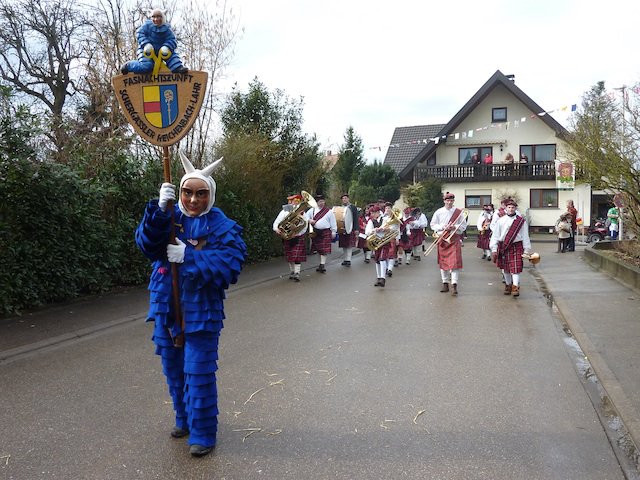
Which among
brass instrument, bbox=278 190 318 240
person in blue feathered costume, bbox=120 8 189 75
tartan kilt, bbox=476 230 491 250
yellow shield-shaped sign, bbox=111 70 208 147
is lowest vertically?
tartan kilt, bbox=476 230 491 250

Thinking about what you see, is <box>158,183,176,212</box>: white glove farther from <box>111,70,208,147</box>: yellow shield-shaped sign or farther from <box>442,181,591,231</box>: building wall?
<box>442,181,591,231</box>: building wall

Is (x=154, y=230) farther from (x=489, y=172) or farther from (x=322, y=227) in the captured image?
(x=489, y=172)

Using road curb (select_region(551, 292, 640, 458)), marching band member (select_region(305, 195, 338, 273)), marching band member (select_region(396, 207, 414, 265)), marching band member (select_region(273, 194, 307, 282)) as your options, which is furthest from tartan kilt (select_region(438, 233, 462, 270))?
marching band member (select_region(396, 207, 414, 265))

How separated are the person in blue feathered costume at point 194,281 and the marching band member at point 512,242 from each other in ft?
24.7

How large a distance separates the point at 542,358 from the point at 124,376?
14.3 feet

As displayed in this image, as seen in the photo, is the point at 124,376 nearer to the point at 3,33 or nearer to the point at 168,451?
the point at 168,451

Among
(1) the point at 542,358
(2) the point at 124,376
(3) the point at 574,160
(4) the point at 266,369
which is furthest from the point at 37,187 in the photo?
(3) the point at 574,160

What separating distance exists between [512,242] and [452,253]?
112cm

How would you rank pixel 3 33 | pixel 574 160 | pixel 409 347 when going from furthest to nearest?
pixel 3 33, pixel 574 160, pixel 409 347

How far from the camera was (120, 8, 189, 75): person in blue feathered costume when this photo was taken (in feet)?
12.7

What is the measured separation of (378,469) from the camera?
347 cm

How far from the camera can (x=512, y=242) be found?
10234 mm

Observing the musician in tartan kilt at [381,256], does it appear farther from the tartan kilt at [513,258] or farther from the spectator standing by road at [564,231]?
the spectator standing by road at [564,231]

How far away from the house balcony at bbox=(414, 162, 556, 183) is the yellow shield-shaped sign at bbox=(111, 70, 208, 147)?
30.8 metres
